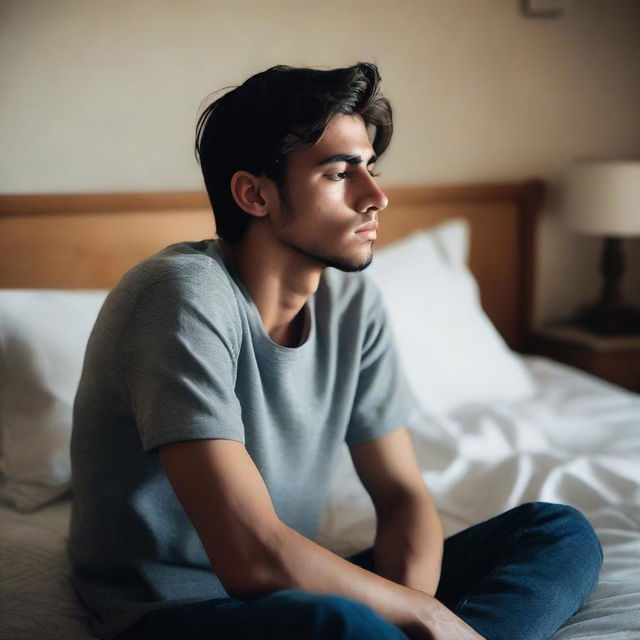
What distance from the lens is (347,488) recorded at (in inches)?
60.3

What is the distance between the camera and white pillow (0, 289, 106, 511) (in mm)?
1470

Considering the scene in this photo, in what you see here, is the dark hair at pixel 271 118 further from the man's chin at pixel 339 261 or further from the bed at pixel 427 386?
the bed at pixel 427 386

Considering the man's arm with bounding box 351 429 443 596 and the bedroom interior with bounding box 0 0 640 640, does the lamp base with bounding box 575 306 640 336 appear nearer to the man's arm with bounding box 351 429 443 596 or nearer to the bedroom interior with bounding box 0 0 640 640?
the bedroom interior with bounding box 0 0 640 640

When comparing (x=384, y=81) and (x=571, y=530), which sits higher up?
(x=384, y=81)

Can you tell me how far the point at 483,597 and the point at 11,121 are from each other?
158 cm

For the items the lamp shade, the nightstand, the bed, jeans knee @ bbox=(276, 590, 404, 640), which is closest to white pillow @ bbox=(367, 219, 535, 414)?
the bed

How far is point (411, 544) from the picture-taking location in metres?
1.14

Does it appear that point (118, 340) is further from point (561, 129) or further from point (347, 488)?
point (561, 129)

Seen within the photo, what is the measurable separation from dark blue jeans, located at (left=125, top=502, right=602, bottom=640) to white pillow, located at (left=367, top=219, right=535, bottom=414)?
762 millimetres

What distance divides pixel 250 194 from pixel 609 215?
1608 mm

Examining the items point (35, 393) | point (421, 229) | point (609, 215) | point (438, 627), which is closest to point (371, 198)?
point (438, 627)

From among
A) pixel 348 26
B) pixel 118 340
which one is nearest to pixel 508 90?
pixel 348 26

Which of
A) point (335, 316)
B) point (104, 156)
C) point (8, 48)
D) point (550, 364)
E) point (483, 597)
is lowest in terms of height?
point (550, 364)

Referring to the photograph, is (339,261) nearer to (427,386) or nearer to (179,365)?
(179,365)
